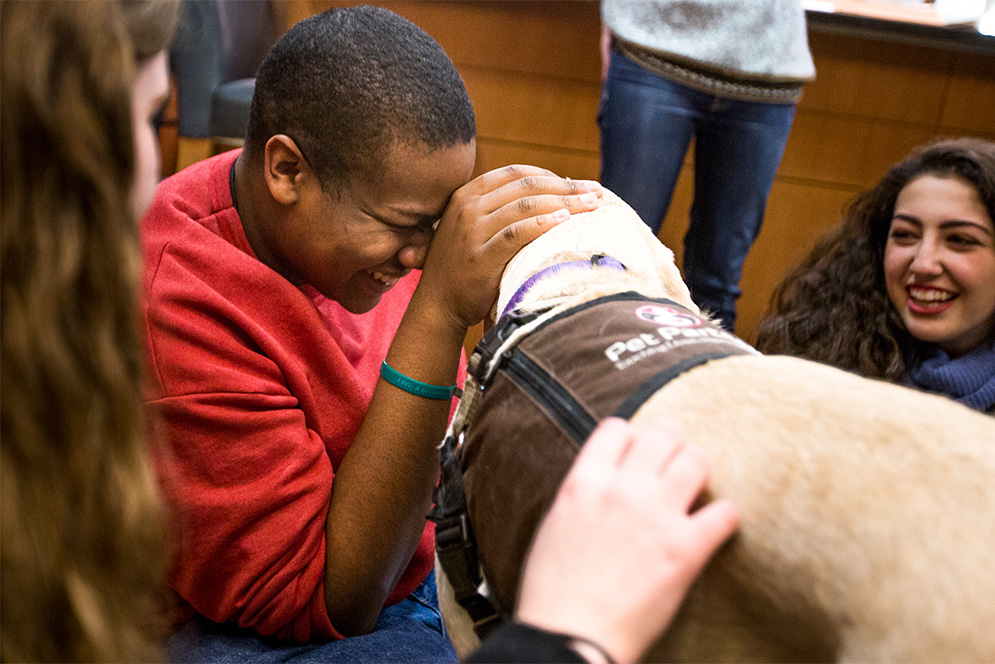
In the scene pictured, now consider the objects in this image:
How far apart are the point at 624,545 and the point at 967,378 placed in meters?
1.32

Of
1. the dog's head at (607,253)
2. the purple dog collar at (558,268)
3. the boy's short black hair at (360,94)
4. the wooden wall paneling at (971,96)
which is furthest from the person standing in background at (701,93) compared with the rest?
the wooden wall paneling at (971,96)

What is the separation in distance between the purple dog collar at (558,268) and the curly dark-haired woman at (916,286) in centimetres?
108

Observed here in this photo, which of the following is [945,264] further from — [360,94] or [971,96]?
[971,96]

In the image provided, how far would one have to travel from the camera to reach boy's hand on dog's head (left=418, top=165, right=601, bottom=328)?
829 millimetres

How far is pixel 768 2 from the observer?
1.71 m

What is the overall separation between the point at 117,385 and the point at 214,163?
2.09 ft

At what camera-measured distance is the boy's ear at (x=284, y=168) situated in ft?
3.10

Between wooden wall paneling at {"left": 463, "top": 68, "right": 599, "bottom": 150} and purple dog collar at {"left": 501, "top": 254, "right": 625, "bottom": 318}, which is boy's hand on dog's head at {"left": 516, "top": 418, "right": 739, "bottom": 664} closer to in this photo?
purple dog collar at {"left": 501, "top": 254, "right": 625, "bottom": 318}

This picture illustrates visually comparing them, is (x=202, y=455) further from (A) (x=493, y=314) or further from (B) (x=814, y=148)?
(B) (x=814, y=148)

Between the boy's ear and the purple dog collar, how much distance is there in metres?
0.33

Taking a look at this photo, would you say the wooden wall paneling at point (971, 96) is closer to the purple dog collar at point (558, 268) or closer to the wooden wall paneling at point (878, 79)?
the wooden wall paneling at point (878, 79)

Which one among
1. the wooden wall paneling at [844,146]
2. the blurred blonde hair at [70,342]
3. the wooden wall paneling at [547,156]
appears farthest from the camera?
the wooden wall paneling at [547,156]

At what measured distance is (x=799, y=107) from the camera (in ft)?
9.23

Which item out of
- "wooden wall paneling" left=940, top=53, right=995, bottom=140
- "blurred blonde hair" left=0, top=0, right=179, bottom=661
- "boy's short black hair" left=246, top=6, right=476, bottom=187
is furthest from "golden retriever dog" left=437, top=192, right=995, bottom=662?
"wooden wall paneling" left=940, top=53, right=995, bottom=140
